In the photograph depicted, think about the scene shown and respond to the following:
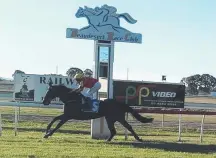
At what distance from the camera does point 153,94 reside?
18.2 meters

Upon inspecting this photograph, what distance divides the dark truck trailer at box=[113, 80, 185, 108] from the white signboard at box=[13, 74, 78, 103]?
231 cm

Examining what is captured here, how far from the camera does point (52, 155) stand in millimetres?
10695

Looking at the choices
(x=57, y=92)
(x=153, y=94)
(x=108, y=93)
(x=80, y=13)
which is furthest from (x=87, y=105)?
(x=80, y=13)

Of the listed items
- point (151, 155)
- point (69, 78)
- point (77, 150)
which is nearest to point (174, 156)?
point (151, 155)

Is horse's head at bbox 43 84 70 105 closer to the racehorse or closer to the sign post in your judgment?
the racehorse

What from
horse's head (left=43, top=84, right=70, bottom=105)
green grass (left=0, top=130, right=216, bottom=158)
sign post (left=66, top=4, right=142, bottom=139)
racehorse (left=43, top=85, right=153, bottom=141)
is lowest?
green grass (left=0, top=130, right=216, bottom=158)

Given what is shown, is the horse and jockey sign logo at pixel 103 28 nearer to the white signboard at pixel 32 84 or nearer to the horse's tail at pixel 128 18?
the horse's tail at pixel 128 18

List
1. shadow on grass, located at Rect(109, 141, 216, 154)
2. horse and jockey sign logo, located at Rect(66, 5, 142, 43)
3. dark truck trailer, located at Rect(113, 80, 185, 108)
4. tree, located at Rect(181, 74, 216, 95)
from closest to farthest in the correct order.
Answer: shadow on grass, located at Rect(109, 141, 216, 154) → horse and jockey sign logo, located at Rect(66, 5, 142, 43) → dark truck trailer, located at Rect(113, 80, 185, 108) → tree, located at Rect(181, 74, 216, 95)

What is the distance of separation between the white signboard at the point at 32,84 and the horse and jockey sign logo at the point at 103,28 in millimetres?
2321

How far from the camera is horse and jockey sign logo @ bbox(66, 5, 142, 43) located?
17281mm

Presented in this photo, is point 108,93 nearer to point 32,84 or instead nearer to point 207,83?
point 32,84

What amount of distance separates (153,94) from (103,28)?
3.20m

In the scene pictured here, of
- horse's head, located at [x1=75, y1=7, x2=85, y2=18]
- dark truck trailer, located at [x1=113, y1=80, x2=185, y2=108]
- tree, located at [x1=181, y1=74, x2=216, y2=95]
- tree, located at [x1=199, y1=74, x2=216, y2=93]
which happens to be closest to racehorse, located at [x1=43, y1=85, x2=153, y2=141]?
dark truck trailer, located at [x1=113, y1=80, x2=185, y2=108]

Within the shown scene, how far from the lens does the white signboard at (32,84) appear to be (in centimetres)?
1872
